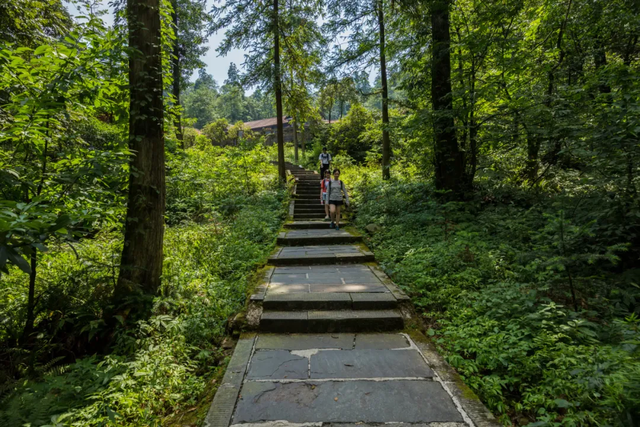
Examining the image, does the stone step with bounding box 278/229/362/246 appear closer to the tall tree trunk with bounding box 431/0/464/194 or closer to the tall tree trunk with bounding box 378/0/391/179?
the tall tree trunk with bounding box 431/0/464/194

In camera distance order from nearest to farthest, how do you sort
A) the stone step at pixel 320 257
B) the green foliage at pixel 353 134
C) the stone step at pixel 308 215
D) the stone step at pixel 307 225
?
the stone step at pixel 320 257
the stone step at pixel 307 225
the stone step at pixel 308 215
the green foliage at pixel 353 134

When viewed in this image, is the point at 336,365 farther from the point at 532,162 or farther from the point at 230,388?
the point at 532,162

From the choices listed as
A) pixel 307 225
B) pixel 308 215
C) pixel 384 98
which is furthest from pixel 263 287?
pixel 384 98

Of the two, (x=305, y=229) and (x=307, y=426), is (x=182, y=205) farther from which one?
(x=307, y=426)

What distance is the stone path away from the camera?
236 cm

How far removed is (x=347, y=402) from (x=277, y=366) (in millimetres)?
848

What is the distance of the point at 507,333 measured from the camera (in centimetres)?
320

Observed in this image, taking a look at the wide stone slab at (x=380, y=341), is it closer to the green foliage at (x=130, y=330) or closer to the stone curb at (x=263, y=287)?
the stone curb at (x=263, y=287)

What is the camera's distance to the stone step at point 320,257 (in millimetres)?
6070

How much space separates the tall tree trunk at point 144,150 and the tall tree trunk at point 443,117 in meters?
6.36

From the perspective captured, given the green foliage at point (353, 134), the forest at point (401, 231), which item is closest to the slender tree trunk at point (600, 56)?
the forest at point (401, 231)

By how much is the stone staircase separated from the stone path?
1 centimetres

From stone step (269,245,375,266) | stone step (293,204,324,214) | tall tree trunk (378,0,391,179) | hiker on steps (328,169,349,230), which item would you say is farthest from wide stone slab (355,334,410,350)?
tall tree trunk (378,0,391,179)

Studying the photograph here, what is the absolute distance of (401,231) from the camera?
7.47 metres
